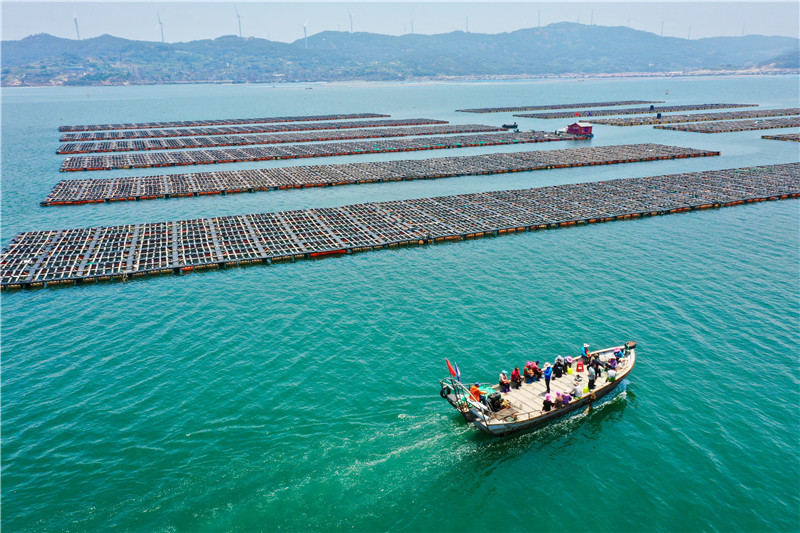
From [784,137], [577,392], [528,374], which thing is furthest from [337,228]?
[784,137]

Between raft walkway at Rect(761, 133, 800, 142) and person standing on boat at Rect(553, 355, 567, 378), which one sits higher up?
raft walkway at Rect(761, 133, 800, 142)

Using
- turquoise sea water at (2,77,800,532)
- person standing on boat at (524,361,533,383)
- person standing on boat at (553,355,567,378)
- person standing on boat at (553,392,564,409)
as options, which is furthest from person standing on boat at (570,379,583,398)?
person standing on boat at (524,361,533,383)

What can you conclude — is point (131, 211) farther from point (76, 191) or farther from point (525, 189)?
point (525, 189)

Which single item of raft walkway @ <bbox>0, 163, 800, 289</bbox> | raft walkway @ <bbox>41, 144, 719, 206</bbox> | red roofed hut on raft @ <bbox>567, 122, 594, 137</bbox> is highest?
red roofed hut on raft @ <bbox>567, 122, 594, 137</bbox>

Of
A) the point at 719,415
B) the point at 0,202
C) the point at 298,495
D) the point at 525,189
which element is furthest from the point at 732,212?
the point at 0,202

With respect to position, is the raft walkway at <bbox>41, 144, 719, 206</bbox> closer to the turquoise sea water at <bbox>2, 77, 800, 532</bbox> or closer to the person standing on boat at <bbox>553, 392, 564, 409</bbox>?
the turquoise sea water at <bbox>2, 77, 800, 532</bbox>

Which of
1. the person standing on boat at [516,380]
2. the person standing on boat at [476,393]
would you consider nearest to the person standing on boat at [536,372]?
the person standing on boat at [516,380]
